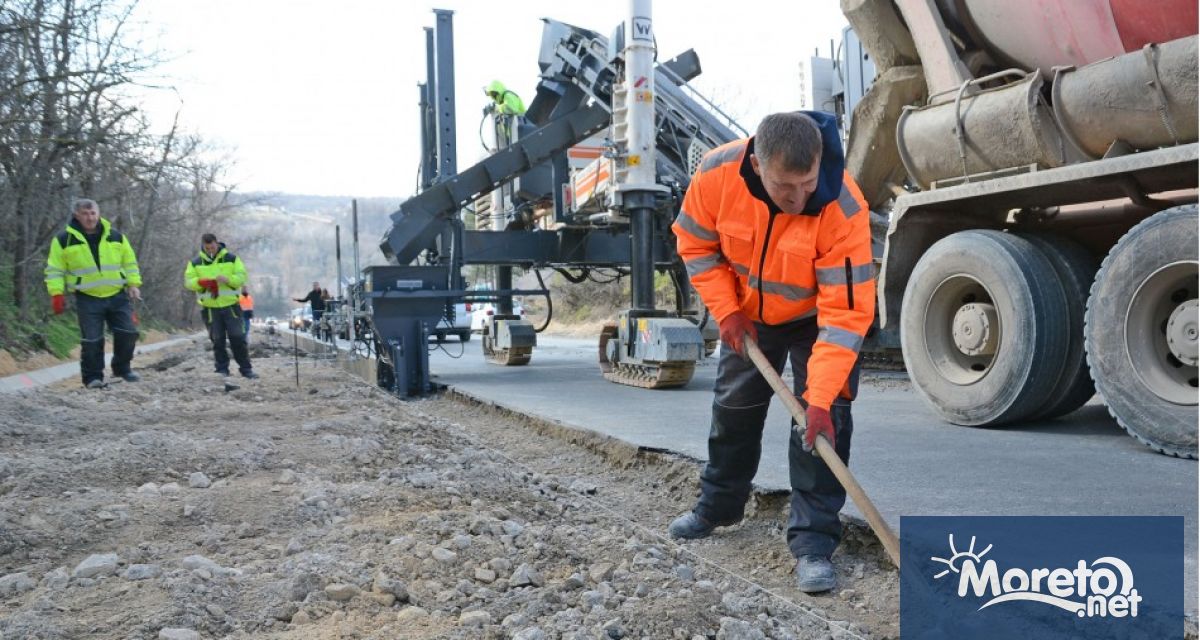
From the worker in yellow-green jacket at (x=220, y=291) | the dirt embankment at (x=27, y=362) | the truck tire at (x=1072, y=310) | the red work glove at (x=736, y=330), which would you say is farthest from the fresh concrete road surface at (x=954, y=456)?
the dirt embankment at (x=27, y=362)

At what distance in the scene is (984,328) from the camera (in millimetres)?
5195

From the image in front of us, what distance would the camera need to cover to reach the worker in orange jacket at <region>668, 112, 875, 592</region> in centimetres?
280

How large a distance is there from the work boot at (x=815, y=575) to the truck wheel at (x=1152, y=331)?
2.19 meters

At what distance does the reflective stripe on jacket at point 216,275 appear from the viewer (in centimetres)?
1014

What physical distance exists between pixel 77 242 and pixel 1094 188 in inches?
328

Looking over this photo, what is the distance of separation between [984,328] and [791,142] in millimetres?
3070

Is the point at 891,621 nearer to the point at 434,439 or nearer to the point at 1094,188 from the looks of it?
the point at 1094,188

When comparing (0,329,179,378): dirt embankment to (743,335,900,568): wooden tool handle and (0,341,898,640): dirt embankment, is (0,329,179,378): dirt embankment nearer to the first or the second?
(0,341,898,640): dirt embankment

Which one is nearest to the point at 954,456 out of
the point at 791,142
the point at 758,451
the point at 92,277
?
the point at 758,451

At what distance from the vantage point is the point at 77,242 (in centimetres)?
849

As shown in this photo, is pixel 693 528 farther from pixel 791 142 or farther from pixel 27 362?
pixel 27 362

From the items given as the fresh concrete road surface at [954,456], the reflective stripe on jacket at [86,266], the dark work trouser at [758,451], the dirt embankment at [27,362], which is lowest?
the dirt embankment at [27,362]

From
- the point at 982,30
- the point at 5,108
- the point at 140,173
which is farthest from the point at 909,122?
the point at 140,173

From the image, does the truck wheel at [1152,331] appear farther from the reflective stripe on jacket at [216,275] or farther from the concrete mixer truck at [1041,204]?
the reflective stripe on jacket at [216,275]
